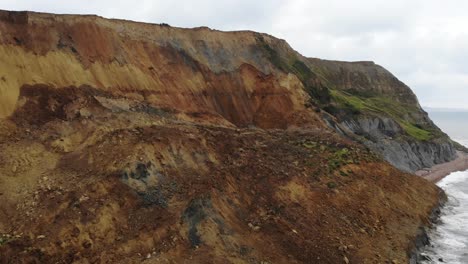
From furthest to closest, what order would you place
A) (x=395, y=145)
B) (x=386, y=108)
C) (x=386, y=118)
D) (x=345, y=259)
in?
(x=386, y=108) → (x=386, y=118) → (x=395, y=145) → (x=345, y=259)

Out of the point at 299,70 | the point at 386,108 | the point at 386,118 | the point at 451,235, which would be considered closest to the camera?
the point at 451,235

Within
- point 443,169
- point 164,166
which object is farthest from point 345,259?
point 443,169

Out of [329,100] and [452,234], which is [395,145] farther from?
[452,234]

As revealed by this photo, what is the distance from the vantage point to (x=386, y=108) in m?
73.6

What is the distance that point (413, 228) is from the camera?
29281 millimetres

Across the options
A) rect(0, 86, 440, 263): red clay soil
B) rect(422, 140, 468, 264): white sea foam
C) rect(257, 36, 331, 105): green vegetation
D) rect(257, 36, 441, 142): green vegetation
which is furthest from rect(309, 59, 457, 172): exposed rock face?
rect(0, 86, 440, 263): red clay soil

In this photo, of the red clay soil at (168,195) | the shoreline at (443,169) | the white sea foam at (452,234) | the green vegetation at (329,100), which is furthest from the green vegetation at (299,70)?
the red clay soil at (168,195)

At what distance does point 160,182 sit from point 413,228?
1605 cm

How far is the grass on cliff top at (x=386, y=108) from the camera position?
60406 millimetres

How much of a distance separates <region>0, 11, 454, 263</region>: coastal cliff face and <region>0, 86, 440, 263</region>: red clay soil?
72 mm

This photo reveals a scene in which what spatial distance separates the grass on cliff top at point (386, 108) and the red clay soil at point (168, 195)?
95.5 ft

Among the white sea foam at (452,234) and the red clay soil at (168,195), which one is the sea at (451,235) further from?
the red clay soil at (168,195)

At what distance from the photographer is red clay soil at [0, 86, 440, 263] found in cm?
1969

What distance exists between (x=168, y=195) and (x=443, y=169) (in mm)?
48111
